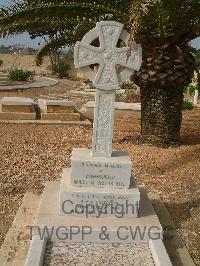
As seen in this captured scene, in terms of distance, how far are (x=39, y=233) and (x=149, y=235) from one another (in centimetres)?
106

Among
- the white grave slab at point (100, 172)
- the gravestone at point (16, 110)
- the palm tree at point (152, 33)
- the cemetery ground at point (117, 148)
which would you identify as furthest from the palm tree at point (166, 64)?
the gravestone at point (16, 110)

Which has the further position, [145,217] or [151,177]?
[151,177]

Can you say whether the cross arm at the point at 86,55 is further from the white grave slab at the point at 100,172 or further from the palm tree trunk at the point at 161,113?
the palm tree trunk at the point at 161,113

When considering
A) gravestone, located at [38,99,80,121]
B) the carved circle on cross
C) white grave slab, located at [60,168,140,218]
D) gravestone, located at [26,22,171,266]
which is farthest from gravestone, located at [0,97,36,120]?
white grave slab, located at [60,168,140,218]

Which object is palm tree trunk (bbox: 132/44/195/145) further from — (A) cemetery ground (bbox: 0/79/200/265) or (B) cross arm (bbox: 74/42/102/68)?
(B) cross arm (bbox: 74/42/102/68)

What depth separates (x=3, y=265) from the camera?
3889 mm

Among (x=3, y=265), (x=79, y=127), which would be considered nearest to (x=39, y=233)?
(x=3, y=265)

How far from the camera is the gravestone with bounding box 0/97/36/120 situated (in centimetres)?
1073

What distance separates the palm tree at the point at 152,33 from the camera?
22.1 ft

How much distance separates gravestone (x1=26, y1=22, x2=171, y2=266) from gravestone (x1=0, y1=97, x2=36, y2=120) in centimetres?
616

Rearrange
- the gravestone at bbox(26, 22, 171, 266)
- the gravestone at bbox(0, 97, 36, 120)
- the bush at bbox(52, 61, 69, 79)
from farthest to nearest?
the bush at bbox(52, 61, 69, 79) < the gravestone at bbox(0, 97, 36, 120) < the gravestone at bbox(26, 22, 171, 266)

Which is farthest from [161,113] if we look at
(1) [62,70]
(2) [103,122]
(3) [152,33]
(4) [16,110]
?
(1) [62,70]

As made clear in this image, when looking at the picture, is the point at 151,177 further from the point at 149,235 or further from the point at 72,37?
the point at 72,37

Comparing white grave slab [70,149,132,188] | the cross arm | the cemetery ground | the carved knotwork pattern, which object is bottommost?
the cemetery ground
